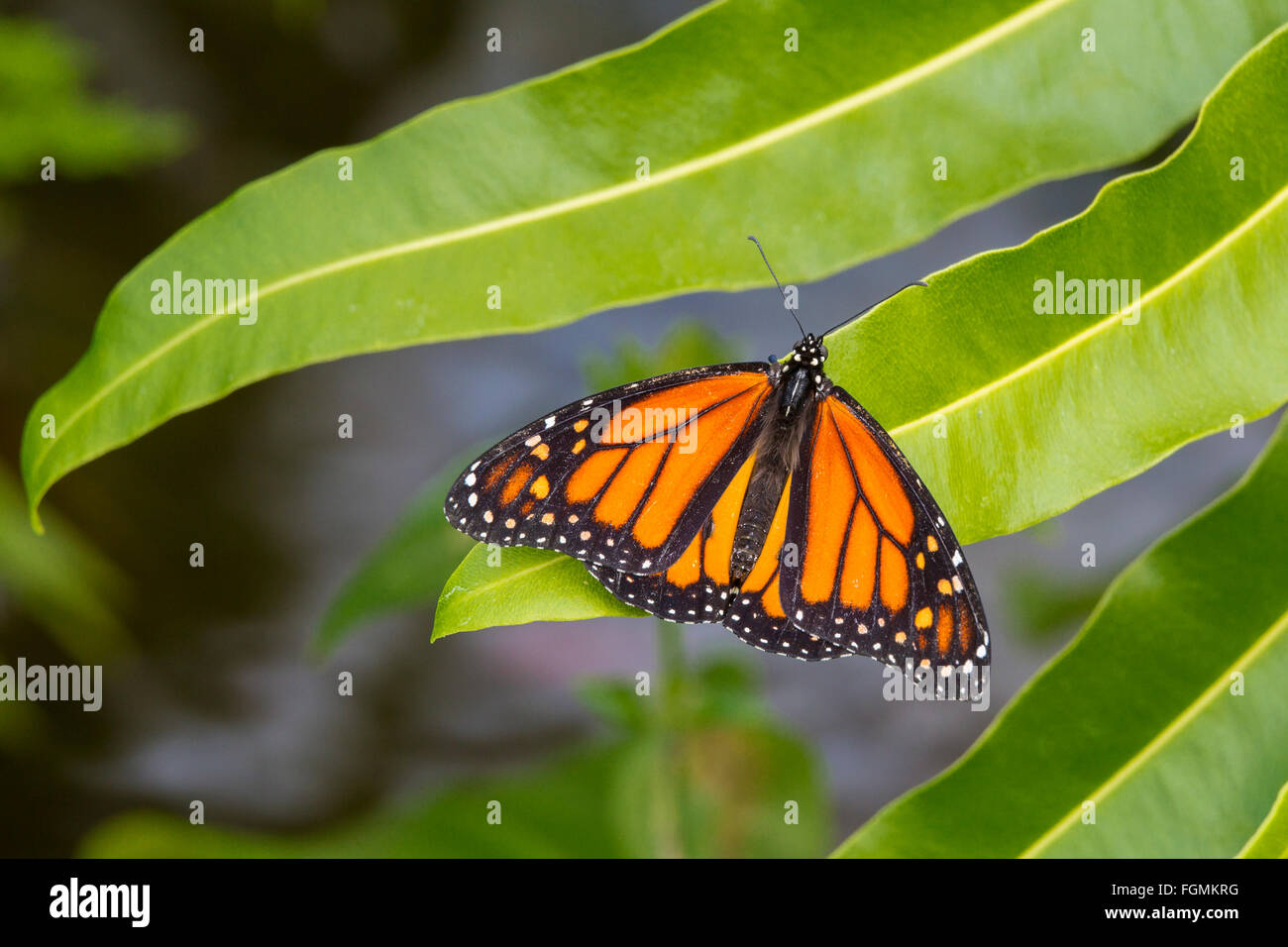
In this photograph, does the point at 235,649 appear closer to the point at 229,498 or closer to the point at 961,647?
the point at 229,498

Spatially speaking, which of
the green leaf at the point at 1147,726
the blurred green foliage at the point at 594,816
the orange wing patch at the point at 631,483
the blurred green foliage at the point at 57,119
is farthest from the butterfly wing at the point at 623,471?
the blurred green foliage at the point at 57,119

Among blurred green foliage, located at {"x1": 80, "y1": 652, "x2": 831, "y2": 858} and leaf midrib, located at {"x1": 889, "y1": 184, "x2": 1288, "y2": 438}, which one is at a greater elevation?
leaf midrib, located at {"x1": 889, "y1": 184, "x2": 1288, "y2": 438}

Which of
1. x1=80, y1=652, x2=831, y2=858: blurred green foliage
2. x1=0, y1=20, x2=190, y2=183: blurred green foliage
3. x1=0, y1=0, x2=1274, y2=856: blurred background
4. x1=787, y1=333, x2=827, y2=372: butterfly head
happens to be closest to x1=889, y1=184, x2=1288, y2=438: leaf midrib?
x1=787, y1=333, x2=827, y2=372: butterfly head

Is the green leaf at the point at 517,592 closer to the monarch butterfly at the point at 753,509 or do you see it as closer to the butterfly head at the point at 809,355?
the monarch butterfly at the point at 753,509

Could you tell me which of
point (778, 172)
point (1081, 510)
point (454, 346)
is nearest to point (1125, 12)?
point (778, 172)

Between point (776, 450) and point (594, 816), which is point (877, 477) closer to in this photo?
point (776, 450)

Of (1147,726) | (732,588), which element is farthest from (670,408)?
(1147,726)

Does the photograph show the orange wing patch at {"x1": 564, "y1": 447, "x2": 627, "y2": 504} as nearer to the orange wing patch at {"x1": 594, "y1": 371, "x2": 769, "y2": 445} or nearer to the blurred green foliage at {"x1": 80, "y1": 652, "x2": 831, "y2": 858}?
the orange wing patch at {"x1": 594, "y1": 371, "x2": 769, "y2": 445}
